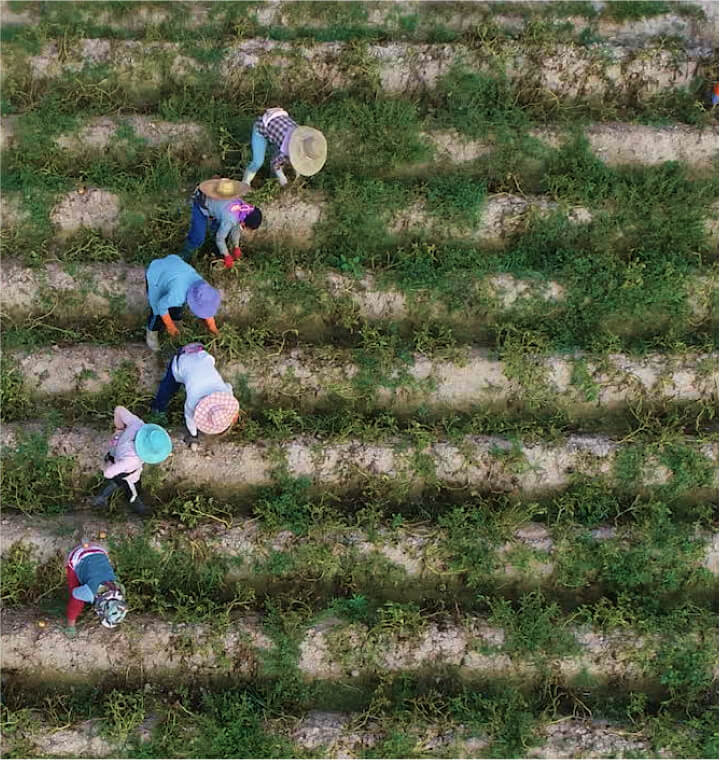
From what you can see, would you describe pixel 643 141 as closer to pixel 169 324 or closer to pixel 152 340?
pixel 169 324

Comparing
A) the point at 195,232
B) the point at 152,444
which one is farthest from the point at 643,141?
the point at 152,444

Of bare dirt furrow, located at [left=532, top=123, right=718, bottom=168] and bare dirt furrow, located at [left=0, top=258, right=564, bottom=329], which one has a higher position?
bare dirt furrow, located at [left=532, top=123, right=718, bottom=168]

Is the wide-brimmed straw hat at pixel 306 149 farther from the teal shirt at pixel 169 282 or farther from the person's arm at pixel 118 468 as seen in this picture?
the person's arm at pixel 118 468

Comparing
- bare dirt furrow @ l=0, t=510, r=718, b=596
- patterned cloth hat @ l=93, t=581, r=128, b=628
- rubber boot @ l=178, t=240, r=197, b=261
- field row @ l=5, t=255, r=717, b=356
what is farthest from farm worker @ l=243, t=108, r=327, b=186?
patterned cloth hat @ l=93, t=581, r=128, b=628

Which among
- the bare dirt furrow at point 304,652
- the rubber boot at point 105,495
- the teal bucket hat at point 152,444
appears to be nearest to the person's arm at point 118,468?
the teal bucket hat at point 152,444

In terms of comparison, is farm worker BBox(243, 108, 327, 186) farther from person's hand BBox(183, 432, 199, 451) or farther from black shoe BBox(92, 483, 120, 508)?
black shoe BBox(92, 483, 120, 508)
